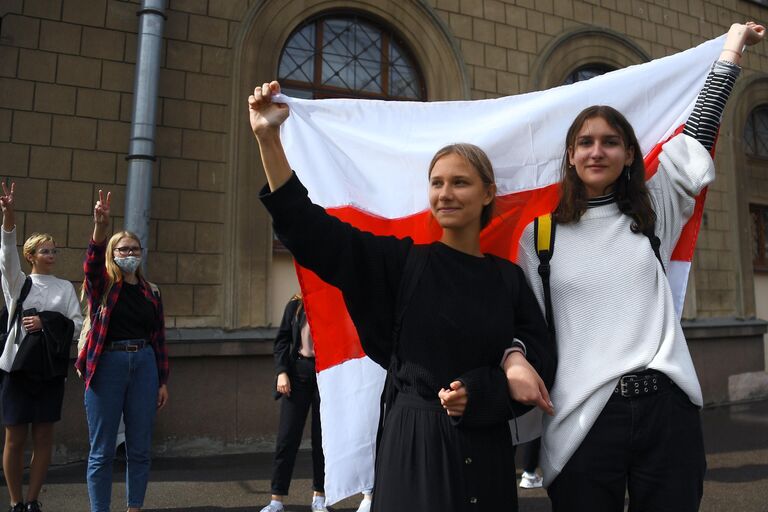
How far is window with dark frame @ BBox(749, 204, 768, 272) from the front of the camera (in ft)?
38.1

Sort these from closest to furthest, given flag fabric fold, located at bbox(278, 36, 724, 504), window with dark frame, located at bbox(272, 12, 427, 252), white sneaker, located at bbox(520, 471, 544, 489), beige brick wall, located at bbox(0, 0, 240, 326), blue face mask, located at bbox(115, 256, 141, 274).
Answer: flag fabric fold, located at bbox(278, 36, 724, 504), blue face mask, located at bbox(115, 256, 141, 274), white sneaker, located at bbox(520, 471, 544, 489), beige brick wall, located at bbox(0, 0, 240, 326), window with dark frame, located at bbox(272, 12, 427, 252)

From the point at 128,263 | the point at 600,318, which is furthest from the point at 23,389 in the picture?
the point at 600,318

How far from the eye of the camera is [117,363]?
3967mm

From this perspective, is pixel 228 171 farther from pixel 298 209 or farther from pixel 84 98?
pixel 298 209

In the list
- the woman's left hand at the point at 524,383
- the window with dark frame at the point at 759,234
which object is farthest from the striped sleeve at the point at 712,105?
the window with dark frame at the point at 759,234

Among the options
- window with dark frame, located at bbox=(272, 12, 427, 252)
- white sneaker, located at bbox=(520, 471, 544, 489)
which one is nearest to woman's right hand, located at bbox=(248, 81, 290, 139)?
white sneaker, located at bbox=(520, 471, 544, 489)

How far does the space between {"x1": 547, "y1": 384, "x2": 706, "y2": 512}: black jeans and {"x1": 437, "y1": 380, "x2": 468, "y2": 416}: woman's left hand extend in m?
0.44

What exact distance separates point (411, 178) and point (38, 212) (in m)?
5.30

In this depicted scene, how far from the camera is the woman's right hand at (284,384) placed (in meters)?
4.64

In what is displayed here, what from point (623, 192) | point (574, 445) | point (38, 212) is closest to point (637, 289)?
point (623, 192)

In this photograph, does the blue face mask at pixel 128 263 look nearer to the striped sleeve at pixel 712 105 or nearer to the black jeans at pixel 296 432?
the black jeans at pixel 296 432

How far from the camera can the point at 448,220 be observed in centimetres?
185

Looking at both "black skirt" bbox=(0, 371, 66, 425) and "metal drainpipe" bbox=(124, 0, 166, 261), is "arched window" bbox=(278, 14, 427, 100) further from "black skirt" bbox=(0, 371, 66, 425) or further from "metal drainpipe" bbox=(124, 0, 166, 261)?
"black skirt" bbox=(0, 371, 66, 425)

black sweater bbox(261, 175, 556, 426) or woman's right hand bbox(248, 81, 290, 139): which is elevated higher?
woman's right hand bbox(248, 81, 290, 139)
